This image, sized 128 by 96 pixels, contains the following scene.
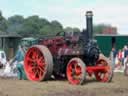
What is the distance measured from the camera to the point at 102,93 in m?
13.2

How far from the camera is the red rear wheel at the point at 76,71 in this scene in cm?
1512

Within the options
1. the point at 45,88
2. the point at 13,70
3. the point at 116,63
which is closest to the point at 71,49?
the point at 45,88

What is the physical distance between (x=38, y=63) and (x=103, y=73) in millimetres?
2295

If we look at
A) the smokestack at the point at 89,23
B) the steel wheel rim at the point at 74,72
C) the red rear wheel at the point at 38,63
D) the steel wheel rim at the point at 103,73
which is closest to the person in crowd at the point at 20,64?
the red rear wheel at the point at 38,63

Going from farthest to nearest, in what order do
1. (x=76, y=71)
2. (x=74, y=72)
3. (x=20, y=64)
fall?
(x=20, y=64) → (x=74, y=72) → (x=76, y=71)

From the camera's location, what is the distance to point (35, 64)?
1716 centimetres

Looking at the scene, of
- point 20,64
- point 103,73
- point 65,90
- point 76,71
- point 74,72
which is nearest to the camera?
point 65,90

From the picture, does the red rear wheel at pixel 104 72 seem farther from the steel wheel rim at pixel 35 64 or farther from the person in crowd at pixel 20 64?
the person in crowd at pixel 20 64

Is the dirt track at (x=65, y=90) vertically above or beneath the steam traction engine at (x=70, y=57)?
beneath

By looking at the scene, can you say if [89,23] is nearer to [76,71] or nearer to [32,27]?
[76,71]

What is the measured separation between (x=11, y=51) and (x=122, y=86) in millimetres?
31262

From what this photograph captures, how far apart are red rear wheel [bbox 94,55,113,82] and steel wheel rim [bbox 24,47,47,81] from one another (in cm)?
190

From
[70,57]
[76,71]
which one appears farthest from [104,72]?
[76,71]

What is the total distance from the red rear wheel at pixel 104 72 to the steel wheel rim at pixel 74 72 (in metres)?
1.12
